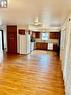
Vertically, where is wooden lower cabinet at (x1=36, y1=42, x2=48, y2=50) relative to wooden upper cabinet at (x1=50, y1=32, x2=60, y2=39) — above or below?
below

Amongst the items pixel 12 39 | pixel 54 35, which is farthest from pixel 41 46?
pixel 12 39

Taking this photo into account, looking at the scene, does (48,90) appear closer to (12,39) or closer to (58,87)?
(58,87)

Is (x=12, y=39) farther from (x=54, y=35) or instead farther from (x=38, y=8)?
(x=38, y=8)

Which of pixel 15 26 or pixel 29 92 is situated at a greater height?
pixel 15 26

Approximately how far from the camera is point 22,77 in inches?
194

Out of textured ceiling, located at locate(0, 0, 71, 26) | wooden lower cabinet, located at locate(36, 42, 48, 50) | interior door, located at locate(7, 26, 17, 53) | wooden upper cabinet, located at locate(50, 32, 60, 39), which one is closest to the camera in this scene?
textured ceiling, located at locate(0, 0, 71, 26)

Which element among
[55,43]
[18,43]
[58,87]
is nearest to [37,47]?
[55,43]

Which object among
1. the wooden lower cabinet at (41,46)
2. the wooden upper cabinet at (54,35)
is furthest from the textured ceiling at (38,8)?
the wooden lower cabinet at (41,46)

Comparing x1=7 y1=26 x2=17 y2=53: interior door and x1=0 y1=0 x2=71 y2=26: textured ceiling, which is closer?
x1=0 y1=0 x2=71 y2=26: textured ceiling

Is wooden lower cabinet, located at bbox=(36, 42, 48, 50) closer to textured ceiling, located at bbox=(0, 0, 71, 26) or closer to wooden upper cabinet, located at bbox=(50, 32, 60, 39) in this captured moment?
wooden upper cabinet, located at bbox=(50, 32, 60, 39)

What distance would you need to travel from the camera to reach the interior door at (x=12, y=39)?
35.0 feet

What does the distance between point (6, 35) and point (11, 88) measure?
753 cm

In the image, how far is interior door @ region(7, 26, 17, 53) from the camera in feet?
35.0

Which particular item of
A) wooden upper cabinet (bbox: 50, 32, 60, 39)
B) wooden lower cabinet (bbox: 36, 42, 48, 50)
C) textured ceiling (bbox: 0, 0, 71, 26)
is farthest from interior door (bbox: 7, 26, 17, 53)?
textured ceiling (bbox: 0, 0, 71, 26)
